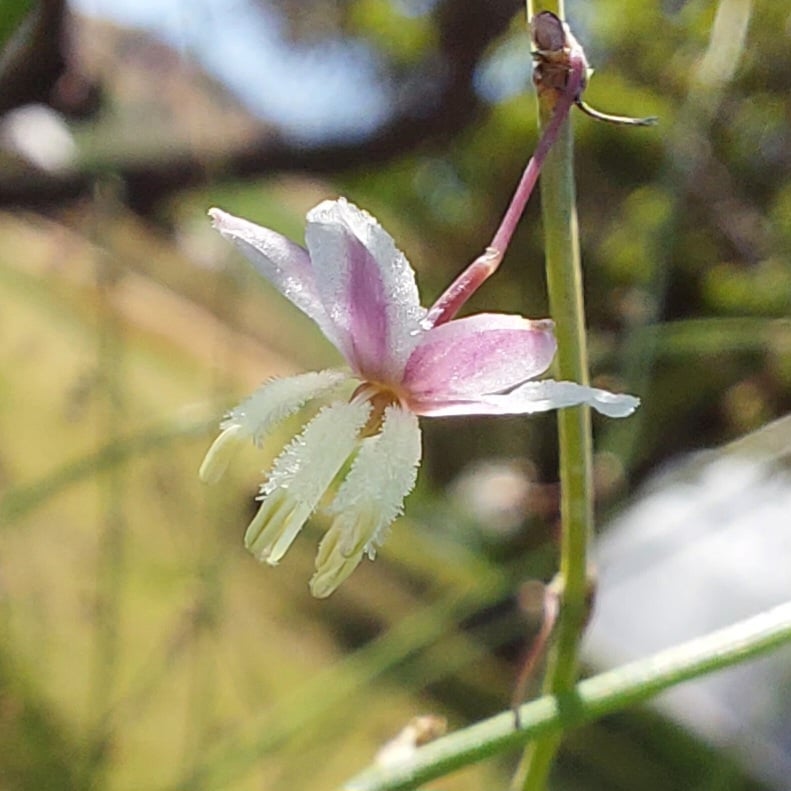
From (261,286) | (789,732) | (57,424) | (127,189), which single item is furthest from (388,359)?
(261,286)

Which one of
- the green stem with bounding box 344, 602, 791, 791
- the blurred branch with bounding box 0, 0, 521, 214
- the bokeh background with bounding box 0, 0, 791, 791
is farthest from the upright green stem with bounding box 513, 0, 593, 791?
the blurred branch with bounding box 0, 0, 521, 214

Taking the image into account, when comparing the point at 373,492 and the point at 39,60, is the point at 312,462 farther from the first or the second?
the point at 39,60

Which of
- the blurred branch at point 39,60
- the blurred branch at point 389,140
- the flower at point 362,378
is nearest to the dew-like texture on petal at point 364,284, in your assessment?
the flower at point 362,378

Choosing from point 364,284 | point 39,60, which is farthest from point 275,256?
point 39,60

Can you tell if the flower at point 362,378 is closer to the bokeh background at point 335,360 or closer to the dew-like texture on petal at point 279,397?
the dew-like texture on petal at point 279,397

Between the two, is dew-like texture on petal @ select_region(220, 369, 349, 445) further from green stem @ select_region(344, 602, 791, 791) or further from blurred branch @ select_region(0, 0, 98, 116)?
blurred branch @ select_region(0, 0, 98, 116)

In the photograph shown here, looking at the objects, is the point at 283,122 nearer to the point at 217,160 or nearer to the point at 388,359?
the point at 217,160
